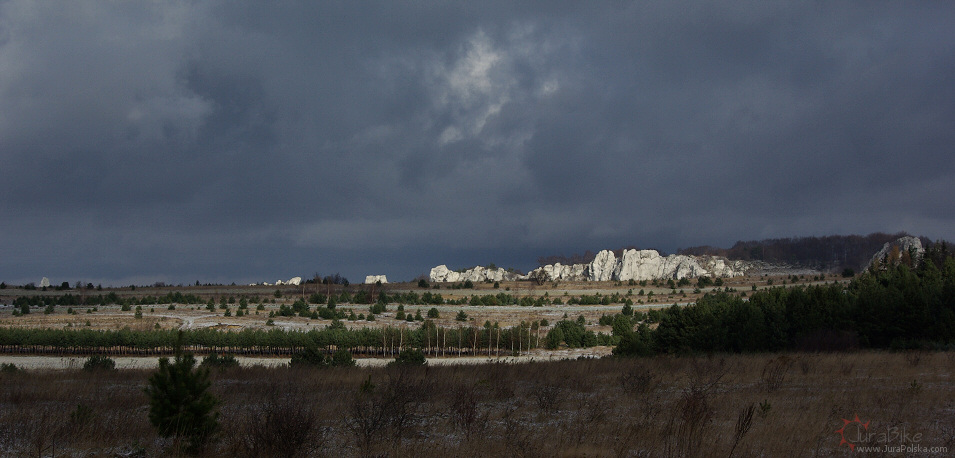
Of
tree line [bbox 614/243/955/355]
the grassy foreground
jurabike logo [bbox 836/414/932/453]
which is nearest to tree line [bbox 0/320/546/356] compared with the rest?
tree line [bbox 614/243/955/355]

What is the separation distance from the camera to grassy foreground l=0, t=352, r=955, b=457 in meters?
7.21

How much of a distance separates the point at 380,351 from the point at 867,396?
4262cm

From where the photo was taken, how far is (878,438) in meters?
7.48

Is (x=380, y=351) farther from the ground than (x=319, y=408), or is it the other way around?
(x=319, y=408)

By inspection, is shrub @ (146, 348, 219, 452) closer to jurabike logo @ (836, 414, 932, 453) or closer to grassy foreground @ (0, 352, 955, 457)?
grassy foreground @ (0, 352, 955, 457)

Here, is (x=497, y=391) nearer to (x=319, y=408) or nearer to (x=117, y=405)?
(x=319, y=408)

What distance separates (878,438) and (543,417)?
510 cm

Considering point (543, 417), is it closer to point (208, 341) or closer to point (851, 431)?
point (851, 431)

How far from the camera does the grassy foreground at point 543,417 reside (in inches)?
284

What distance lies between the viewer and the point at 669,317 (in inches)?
1225

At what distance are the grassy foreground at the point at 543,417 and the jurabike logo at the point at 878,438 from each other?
0.03 m

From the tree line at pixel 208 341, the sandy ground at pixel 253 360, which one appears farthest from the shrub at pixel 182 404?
the tree line at pixel 208 341

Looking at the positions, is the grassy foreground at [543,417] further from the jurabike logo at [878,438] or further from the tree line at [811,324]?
the tree line at [811,324]

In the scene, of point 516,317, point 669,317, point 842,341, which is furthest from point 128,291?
point 842,341
